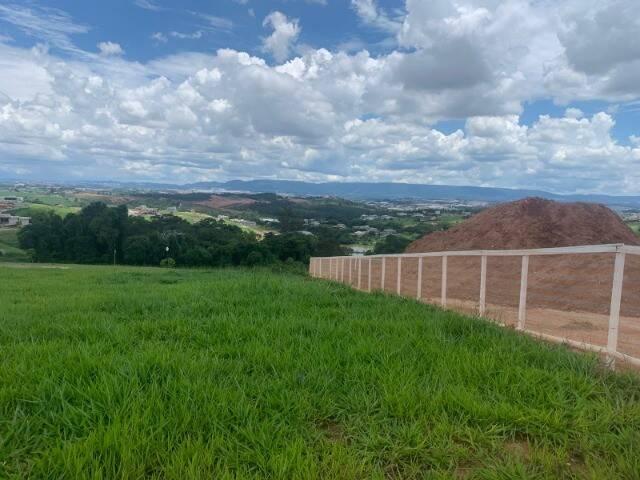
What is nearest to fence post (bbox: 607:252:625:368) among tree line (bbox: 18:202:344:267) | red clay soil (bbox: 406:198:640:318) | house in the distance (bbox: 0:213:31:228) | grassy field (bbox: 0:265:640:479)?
grassy field (bbox: 0:265:640:479)

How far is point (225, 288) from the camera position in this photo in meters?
8.70

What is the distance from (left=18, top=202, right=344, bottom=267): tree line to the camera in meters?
45.3

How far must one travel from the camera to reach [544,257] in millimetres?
10789

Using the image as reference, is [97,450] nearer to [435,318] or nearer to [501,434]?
[501,434]

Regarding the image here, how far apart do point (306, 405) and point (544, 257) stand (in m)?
9.04

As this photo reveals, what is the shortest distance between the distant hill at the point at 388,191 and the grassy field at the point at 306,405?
74.4ft

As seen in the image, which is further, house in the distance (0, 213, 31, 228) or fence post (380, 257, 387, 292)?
house in the distance (0, 213, 31, 228)

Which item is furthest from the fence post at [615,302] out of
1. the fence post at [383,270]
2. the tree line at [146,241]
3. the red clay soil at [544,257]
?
the tree line at [146,241]

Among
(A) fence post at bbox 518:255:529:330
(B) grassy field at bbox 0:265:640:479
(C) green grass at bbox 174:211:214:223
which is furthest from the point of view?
(C) green grass at bbox 174:211:214:223

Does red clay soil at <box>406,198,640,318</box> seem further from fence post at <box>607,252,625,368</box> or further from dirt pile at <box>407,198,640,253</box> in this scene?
fence post at <box>607,252,625,368</box>

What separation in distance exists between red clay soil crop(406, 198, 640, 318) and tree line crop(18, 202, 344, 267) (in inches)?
932

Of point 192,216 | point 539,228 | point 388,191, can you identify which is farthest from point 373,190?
point 539,228

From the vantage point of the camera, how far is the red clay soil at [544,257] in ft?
26.1

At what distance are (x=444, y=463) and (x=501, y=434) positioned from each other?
55 centimetres
